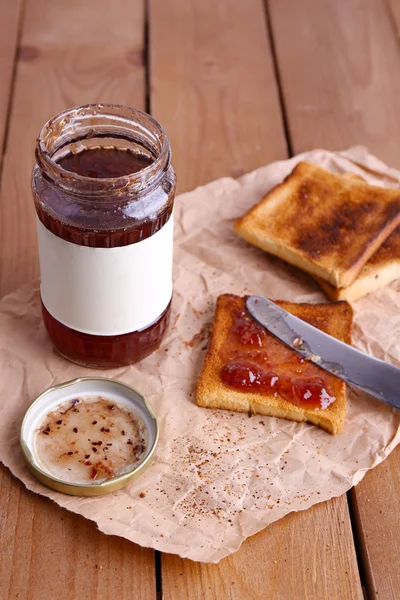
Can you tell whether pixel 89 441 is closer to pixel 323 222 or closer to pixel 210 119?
pixel 323 222

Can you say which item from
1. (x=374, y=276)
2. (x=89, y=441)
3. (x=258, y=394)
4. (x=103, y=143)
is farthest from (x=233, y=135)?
(x=89, y=441)

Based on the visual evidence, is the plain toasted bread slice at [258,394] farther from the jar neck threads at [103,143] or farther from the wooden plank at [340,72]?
the wooden plank at [340,72]

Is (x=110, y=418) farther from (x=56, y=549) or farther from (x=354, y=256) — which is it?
(x=354, y=256)

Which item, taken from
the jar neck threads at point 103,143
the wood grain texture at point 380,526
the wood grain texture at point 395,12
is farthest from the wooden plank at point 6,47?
the wood grain texture at point 380,526

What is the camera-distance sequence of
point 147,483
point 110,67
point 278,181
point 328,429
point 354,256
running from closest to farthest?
1. point 147,483
2. point 328,429
3. point 354,256
4. point 278,181
5. point 110,67

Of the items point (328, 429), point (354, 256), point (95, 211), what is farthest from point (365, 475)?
point (95, 211)

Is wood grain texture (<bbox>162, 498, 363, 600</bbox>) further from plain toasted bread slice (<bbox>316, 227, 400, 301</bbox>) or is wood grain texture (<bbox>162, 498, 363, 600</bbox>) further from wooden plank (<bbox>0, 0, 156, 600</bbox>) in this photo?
plain toasted bread slice (<bbox>316, 227, 400, 301</bbox>)

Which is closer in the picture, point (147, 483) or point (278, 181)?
point (147, 483)
